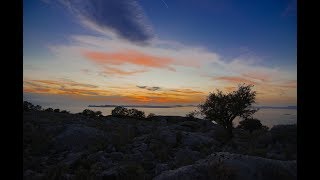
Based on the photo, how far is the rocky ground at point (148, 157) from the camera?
29.4 feet

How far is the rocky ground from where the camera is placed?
896cm

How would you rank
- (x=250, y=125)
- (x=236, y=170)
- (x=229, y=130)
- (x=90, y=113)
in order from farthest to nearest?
(x=90, y=113)
(x=250, y=125)
(x=229, y=130)
(x=236, y=170)

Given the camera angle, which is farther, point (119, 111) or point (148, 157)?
point (119, 111)

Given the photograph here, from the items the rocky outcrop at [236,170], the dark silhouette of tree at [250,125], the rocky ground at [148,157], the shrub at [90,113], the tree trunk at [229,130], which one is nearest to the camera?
the rocky outcrop at [236,170]

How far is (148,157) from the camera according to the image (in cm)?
1430

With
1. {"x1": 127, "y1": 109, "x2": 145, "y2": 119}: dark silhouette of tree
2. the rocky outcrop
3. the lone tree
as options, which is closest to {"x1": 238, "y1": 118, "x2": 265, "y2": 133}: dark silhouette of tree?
the lone tree

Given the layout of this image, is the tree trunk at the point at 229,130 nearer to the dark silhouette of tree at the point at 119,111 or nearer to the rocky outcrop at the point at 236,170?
the rocky outcrop at the point at 236,170

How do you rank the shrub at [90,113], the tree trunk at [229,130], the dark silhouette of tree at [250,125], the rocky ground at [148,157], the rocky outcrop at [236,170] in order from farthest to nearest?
the shrub at [90,113] → the dark silhouette of tree at [250,125] → the tree trunk at [229,130] → the rocky ground at [148,157] → the rocky outcrop at [236,170]

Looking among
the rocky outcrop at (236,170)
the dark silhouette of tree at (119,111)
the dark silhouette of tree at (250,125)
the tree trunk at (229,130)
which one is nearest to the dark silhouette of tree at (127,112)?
the dark silhouette of tree at (119,111)

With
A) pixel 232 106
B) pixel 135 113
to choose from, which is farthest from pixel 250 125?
pixel 135 113

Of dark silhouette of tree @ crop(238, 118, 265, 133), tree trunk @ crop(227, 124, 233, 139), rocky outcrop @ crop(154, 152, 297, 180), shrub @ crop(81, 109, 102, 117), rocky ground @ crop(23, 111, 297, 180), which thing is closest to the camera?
rocky outcrop @ crop(154, 152, 297, 180)

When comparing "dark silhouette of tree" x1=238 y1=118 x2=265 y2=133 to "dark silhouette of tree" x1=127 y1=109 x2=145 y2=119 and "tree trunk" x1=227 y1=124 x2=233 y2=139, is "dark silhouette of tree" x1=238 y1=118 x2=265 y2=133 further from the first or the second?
"dark silhouette of tree" x1=127 y1=109 x2=145 y2=119

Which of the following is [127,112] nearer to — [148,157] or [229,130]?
[229,130]
